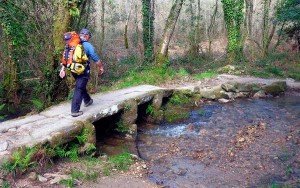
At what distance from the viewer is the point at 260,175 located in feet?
21.3

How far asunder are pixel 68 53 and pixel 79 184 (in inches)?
114


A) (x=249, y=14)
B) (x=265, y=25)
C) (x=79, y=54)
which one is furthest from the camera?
(x=265, y=25)

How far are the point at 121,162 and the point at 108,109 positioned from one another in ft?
6.79

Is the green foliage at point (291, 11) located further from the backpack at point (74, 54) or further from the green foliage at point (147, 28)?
the backpack at point (74, 54)

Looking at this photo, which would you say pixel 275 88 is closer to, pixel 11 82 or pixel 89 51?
pixel 89 51

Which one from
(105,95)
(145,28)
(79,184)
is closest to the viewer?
(79,184)

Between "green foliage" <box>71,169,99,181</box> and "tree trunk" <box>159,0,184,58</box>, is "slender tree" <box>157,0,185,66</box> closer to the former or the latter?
"tree trunk" <box>159,0,184,58</box>

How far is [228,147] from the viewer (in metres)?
7.90

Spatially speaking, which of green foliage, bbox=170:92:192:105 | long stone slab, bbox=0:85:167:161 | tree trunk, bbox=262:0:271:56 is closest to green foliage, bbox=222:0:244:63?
tree trunk, bbox=262:0:271:56

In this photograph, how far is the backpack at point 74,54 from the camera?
7547 millimetres

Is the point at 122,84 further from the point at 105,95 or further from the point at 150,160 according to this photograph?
the point at 150,160

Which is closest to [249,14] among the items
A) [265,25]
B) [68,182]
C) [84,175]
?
[265,25]

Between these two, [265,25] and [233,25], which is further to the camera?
[265,25]

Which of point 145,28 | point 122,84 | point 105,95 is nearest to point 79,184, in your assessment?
point 105,95
